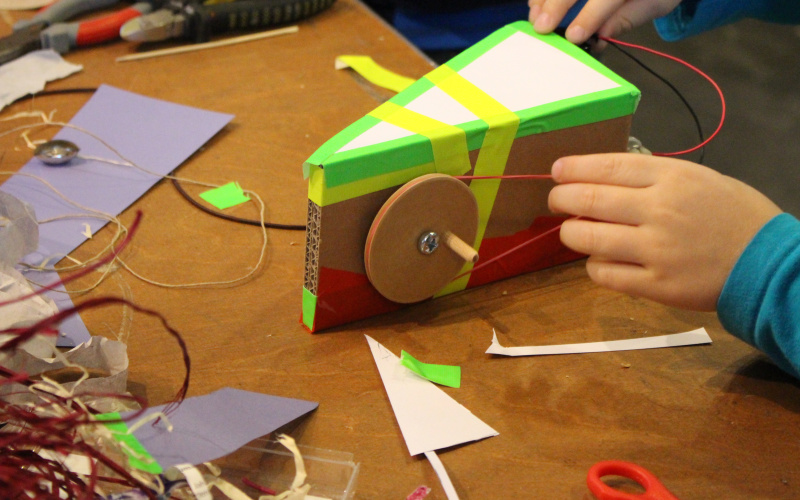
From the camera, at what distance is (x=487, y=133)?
1.94ft

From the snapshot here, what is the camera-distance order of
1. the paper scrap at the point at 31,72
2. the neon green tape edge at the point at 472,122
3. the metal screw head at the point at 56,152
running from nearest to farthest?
1. the neon green tape edge at the point at 472,122
2. the metal screw head at the point at 56,152
3. the paper scrap at the point at 31,72

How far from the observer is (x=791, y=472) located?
1.68 ft

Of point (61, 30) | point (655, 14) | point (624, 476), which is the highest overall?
point (655, 14)

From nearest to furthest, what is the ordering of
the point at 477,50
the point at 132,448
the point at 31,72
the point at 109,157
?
the point at 132,448 < the point at 477,50 < the point at 109,157 < the point at 31,72

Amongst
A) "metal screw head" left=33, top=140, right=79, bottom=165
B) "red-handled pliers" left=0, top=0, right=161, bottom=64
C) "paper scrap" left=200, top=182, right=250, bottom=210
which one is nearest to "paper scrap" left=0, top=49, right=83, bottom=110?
"red-handled pliers" left=0, top=0, right=161, bottom=64

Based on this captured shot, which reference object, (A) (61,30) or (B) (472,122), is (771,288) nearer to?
(B) (472,122)

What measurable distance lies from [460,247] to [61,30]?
2.32 ft

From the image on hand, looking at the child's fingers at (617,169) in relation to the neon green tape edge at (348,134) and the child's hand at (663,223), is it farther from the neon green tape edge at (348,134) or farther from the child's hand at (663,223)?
the neon green tape edge at (348,134)

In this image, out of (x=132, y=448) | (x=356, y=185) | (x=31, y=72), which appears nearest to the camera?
(x=132, y=448)

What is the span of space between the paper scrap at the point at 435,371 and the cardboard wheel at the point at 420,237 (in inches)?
2.6

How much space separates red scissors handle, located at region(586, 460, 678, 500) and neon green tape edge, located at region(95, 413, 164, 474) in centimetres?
29

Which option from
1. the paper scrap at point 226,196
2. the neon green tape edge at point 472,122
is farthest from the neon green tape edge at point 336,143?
the paper scrap at point 226,196

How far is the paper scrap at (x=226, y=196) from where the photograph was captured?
73 cm

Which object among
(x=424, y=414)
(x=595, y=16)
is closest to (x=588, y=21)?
(x=595, y=16)
